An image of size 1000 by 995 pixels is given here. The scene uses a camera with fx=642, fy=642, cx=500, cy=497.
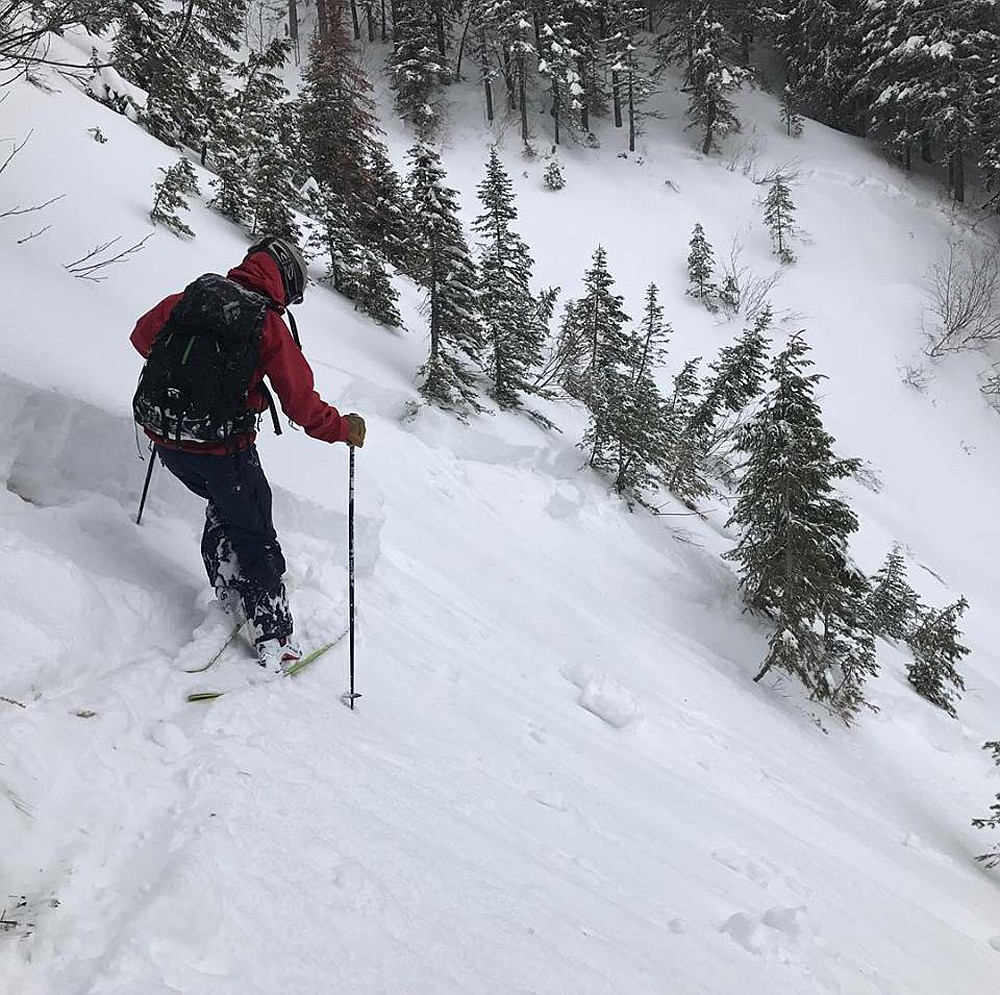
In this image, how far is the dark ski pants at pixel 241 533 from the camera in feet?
11.4

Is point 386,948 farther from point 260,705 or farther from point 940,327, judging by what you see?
point 940,327

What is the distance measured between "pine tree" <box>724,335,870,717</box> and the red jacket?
873 cm

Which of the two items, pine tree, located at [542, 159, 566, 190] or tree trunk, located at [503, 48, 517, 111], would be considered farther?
tree trunk, located at [503, 48, 517, 111]

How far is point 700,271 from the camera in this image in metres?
27.3

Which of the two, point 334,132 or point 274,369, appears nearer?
point 274,369

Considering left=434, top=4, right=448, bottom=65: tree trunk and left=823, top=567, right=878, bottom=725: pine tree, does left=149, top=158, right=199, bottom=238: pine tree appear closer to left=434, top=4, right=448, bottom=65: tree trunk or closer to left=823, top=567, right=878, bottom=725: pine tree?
left=823, top=567, right=878, bottom=725: pine tree

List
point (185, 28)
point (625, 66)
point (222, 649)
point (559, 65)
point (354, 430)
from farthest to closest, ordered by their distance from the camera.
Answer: point (625, 66), point (559, 65), point (185, 28), point (354, 430), point (222, 649)

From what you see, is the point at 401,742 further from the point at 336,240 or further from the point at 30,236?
the point at 336,240

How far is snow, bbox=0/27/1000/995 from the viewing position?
2117 millimetres

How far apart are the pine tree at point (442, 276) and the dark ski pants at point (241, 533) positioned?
8059 millimetres

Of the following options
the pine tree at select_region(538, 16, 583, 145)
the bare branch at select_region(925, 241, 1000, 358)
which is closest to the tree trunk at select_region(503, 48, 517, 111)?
the pine tree at select_region(538, 16, 583, 145)

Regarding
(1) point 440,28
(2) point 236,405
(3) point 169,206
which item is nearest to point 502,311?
(3) point 169,206

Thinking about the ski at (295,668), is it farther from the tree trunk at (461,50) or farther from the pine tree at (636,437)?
the tree trunk at (461,50)

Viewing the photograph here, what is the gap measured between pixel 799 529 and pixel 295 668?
8.88 metres
